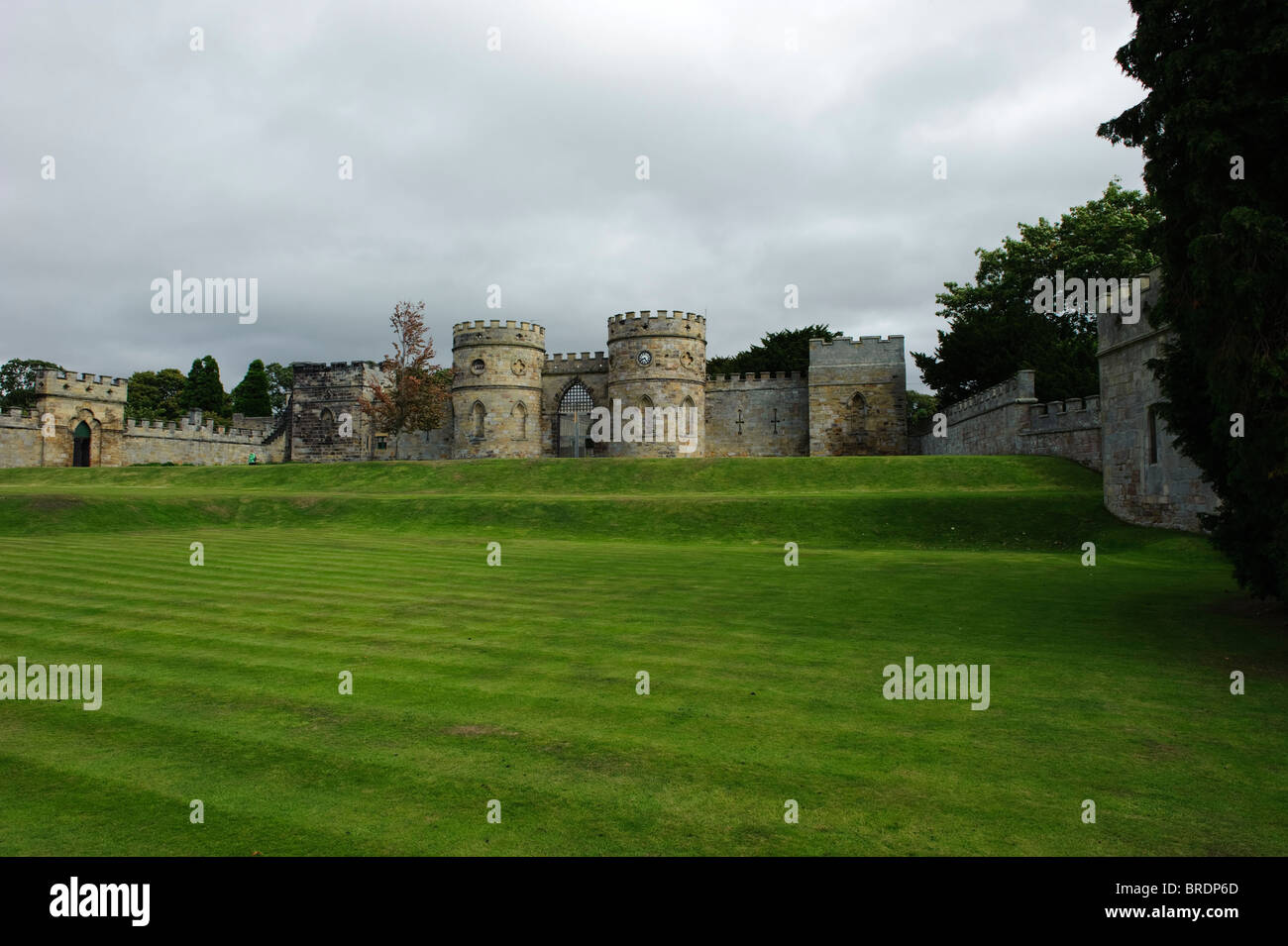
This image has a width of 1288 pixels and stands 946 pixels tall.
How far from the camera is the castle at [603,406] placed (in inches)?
2009

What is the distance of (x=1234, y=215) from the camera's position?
9.14 metres

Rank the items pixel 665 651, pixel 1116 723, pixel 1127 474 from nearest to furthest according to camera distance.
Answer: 1. pixel 1116 723
2. pixel 665 651
3. pixel 1127 474

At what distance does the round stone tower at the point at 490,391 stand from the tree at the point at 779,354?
24.0 m

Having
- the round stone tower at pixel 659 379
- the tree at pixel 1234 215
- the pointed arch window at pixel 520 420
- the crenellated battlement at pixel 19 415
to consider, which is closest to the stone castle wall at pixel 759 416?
the round stone tower at pixel 659 379

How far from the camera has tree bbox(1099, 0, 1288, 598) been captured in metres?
9.31

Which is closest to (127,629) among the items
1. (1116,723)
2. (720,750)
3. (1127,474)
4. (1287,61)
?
(720,750)

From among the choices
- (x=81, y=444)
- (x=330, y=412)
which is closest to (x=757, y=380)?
(x=330, y=412)

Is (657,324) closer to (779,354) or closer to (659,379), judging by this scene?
(659,379)

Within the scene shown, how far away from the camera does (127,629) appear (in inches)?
397

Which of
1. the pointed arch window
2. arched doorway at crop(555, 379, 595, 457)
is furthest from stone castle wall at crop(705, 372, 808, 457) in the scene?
the pointed arch window

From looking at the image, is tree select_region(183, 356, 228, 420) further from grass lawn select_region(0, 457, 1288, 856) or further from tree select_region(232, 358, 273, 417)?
grass lawn select_region(0, 457, 1288, 856)

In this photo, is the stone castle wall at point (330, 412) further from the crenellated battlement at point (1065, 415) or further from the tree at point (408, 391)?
the crenellated battlement at point (1065, 415)
